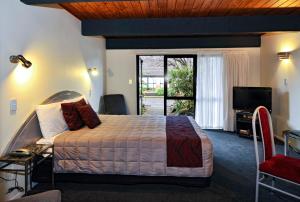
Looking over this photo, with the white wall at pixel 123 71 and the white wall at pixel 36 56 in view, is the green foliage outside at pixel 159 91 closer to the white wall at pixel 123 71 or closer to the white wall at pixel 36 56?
the white wall at pixel 123 71

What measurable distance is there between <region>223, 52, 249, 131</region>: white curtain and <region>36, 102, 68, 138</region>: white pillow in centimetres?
424

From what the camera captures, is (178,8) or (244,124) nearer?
(178,8)

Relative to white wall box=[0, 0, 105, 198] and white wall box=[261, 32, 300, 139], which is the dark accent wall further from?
white wall box=[0, 0, 105, 198]

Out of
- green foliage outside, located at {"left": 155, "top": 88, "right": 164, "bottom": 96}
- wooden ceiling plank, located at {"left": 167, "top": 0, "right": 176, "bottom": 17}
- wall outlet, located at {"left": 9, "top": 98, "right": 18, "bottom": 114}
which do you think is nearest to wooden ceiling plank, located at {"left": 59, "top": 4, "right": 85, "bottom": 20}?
wooden ceiling plank, located at {"left": 167, "top": 0, "right": 176, "bottom": 17}

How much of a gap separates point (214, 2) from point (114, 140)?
2502 millimetres

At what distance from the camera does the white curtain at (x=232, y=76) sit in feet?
19.8

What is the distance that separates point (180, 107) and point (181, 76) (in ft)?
2.72

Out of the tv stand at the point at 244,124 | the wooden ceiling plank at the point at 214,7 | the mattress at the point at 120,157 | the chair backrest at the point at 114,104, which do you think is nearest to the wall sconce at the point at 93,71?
Result: the chair backrest at the point at 114,104

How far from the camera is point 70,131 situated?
3312 mm

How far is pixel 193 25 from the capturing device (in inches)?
178

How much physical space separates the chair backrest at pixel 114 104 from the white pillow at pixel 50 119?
2.62m

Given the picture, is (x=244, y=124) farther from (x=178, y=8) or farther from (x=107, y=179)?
(x=107, y=179)

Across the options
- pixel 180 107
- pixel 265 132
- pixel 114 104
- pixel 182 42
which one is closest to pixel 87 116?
pixel 265 132

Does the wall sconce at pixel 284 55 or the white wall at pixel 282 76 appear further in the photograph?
the wall sconce at pixel 284 55
